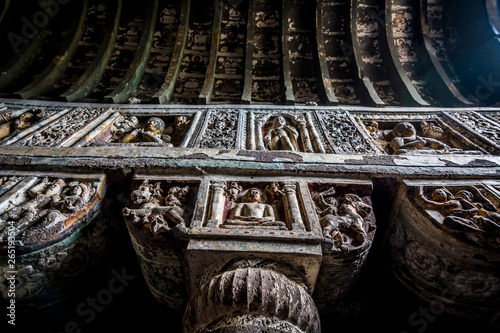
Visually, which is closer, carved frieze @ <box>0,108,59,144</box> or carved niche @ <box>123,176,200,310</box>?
carved niche @ <box>123,176,200,310</box>

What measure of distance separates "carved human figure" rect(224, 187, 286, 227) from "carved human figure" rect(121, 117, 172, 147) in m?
1.55

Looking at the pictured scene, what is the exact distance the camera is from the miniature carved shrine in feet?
5.81

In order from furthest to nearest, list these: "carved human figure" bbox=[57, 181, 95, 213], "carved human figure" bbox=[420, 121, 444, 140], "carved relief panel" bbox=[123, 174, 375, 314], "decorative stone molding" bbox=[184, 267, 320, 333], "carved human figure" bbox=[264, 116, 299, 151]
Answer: "carved human figure" bbox=[420, 121, 444, 140] → "carved human figure" bbox=[264, 116, 299, 151] → "carved human figure" bbox=[57, 181, 95, 213] → "carved relief panel" bbox=[123, 174, 375, 314] → "decorative stone molding" bbox=[184, 267, 320, 333]

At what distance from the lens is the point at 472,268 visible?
184cm

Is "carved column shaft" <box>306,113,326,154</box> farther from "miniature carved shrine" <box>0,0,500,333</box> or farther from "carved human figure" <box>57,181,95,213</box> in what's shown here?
"carved human figure" <box>57,181,95,213</box>

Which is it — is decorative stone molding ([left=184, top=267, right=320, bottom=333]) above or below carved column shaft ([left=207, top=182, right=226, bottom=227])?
below

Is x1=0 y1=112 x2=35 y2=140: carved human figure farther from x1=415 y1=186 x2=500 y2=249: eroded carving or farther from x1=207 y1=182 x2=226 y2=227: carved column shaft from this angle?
x1=415 y1=186 x2=500 y2=249: eroded carving

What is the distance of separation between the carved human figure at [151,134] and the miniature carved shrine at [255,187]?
0.06 metres

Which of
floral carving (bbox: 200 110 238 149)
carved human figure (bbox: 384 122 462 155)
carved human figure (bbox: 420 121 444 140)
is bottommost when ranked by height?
floral carving (bbox: 200 110 238 149)

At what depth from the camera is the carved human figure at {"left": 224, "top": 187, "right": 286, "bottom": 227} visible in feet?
6.29

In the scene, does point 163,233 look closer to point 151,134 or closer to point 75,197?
point 75,197

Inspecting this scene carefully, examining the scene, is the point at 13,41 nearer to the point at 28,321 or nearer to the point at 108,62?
the point at 108,62

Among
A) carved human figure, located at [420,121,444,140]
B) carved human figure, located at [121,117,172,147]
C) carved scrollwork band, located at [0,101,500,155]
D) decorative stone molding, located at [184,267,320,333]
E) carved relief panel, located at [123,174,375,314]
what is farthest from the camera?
carved human figure, located at [420,121,444,140]

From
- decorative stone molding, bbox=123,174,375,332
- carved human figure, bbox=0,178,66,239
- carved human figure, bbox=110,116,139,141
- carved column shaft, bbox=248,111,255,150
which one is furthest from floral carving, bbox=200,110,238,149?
carved human figure, bbox=0,178,66,239
